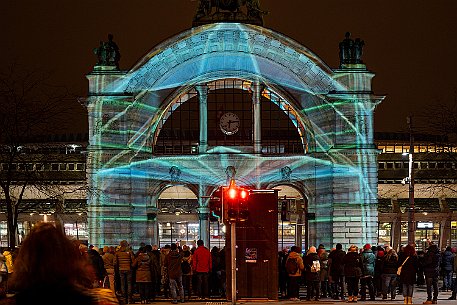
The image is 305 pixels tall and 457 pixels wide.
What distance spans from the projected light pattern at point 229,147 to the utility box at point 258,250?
21051mm

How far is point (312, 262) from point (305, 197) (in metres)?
21.6

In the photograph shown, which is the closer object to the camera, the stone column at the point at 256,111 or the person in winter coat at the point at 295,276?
the person in winter coat at the point at 295,276

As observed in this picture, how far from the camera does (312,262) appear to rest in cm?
2950

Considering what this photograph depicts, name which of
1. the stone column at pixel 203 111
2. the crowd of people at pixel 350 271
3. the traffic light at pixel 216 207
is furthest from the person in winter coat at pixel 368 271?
the stone column at pixel 203 111

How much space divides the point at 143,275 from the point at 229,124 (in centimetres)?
2455

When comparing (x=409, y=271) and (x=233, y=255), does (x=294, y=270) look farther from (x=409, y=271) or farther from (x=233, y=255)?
(x=233, y=255)

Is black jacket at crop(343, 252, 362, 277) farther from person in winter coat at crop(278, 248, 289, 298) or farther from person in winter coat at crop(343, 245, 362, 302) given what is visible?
person in winter coat at crop(278, 248, 289, 298)

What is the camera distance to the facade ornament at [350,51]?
49781 mm

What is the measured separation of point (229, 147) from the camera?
51.7 m

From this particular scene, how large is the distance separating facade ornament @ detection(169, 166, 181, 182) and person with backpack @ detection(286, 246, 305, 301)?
866 inches

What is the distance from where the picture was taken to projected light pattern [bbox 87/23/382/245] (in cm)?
4841

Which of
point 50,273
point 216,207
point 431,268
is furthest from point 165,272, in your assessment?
point 50,273

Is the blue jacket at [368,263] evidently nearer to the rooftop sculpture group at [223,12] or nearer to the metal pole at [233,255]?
the metal pole at [233,255]

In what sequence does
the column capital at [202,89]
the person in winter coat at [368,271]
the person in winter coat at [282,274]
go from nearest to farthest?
1. the person in winter coat at [368,271]
2. the person in winter coat at [282,274]
3. the column capital at [202,89]
